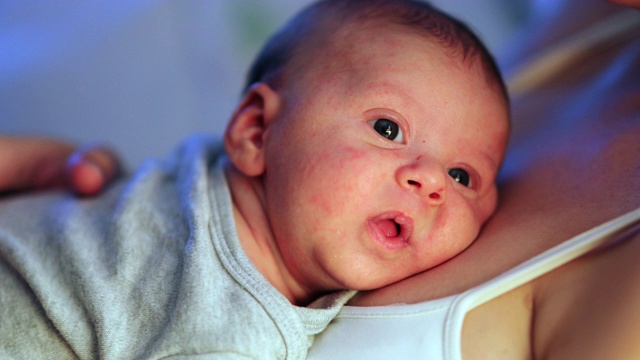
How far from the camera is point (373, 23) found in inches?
41.1

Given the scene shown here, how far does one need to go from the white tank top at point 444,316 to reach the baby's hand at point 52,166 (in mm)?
621

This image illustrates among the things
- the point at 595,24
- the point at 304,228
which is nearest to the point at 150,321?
the point at 304,228

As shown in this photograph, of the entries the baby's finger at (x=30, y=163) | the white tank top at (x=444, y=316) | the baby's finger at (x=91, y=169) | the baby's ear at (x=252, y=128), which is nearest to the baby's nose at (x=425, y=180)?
the white tank top at (x=444, y=316)

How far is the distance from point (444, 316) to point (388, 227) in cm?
16

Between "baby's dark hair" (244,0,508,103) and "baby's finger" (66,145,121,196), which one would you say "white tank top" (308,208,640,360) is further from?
"baby's finger" (66,145,121,196)

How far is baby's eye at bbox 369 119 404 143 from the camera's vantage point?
936 millimetres

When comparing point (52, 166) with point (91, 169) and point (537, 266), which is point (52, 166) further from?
point (537, 266)

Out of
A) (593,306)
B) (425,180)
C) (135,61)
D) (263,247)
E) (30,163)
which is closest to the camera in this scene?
(593,306)

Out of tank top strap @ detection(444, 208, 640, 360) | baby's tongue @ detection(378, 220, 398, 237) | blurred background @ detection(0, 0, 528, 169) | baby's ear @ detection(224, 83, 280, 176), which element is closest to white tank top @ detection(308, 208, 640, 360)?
tank top strap @ detection(444, 208, 640, 360)

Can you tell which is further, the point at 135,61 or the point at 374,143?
the point at 135,61

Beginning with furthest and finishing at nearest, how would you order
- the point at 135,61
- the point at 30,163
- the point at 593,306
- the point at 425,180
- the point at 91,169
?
the point at 135,61
the point at 30,163
the point at 91,169
the point at 425,180
the point at 593,306

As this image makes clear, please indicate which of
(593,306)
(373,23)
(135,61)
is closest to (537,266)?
(593,306)

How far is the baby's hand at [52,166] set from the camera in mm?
1227

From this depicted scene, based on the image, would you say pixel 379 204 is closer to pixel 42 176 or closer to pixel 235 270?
pixel 235 270
